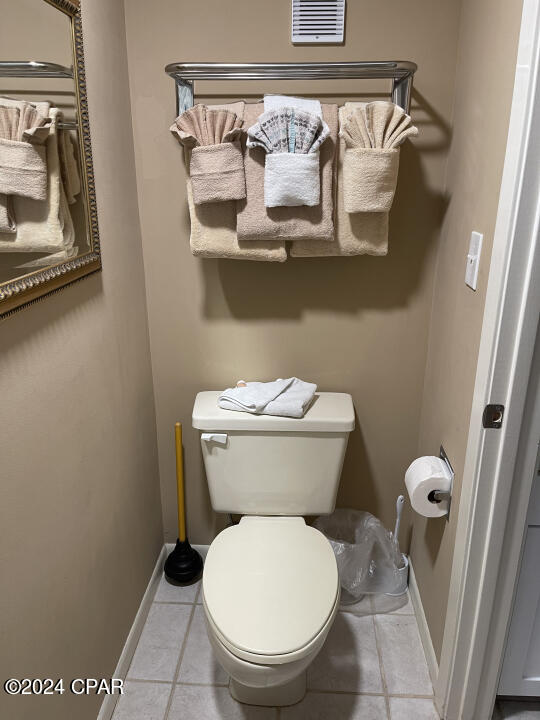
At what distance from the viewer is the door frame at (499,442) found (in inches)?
42.7

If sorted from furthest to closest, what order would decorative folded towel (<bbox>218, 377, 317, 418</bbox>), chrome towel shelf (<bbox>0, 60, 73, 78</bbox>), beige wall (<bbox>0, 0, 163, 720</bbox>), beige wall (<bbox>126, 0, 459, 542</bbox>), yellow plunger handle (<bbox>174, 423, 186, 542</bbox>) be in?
1. yellow plunger handle (<bbox>174, 423, 186, 542</bbox>)
2. decorative folded towel (<bbox>218, 377, 317, 418</bbox>)
3. beige wall (<bbox>126, 0, 459, 542</bbox>)
4. beige wall (<bbox>0, 0, 163, 720</bbox>)
5. chrome towel shelf (<bbox>0, 60, 73, 78</bbox>)

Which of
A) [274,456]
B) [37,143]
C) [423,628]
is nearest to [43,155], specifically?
[37,143]

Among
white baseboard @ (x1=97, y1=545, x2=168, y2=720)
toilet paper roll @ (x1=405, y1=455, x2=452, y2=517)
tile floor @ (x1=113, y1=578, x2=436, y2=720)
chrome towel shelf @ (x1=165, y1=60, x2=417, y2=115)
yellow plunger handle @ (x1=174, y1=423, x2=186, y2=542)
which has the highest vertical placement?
chrome towel shelf @ (x1=165, y1=60, x2=417, y2=115)

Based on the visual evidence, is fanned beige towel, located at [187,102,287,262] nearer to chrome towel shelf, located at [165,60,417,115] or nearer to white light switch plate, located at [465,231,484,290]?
chrome towel shelf, located at [165,60,417,115]

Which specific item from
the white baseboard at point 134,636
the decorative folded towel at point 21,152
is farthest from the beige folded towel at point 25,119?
the white baseboard at point 134,636

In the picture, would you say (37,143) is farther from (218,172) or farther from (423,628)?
(423,628)

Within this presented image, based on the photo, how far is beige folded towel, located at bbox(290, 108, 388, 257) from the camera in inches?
63.4

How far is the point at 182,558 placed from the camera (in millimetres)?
2070

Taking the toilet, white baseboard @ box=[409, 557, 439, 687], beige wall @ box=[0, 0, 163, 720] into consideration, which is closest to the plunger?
beige wall @ box=[0, 0, 163, 720]

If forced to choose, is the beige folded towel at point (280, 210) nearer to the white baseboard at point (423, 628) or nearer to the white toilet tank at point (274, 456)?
the white toilet tank at point (274, 456)

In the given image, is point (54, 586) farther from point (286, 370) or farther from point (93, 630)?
point (286, 370)

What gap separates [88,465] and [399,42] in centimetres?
146

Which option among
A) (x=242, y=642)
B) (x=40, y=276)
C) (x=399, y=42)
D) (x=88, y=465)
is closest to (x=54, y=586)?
(x=88, y=465)

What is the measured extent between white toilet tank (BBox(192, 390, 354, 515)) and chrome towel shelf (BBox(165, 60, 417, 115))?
0.92 meters
